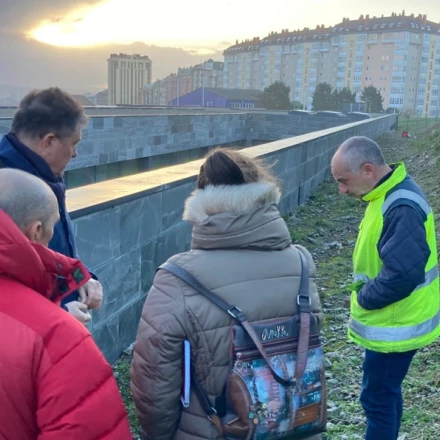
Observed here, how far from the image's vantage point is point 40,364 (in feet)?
4.50

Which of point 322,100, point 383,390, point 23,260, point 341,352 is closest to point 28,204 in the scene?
point 23,260

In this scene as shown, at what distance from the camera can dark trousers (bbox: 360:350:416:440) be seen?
9.23ft

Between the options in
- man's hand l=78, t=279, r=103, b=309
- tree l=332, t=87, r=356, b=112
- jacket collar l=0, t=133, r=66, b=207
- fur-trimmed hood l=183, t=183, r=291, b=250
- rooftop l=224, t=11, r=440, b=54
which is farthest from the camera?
rooftop l=224, t=11, r=440, b=54

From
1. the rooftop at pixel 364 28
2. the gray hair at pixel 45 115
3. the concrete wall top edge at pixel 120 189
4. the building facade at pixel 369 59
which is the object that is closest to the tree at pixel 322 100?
the building facade at pixel 369 59

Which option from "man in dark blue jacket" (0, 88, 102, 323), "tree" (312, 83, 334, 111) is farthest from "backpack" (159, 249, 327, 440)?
"tree" (312, 83, 334, 111)

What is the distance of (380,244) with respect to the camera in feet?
8.89

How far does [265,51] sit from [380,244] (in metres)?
120

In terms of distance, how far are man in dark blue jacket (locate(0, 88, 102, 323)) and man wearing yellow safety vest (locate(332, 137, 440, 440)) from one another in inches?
51.1

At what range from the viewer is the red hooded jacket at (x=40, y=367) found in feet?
4.47

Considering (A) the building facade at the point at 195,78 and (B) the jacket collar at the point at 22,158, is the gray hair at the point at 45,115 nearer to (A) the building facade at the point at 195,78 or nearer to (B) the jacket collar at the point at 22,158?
(B) the jacket collar at the point at 22,158

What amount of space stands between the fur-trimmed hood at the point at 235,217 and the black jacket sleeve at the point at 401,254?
829 mm

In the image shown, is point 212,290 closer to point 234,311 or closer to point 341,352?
point 234,311

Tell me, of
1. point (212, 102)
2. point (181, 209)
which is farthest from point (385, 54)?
point (181, 209)

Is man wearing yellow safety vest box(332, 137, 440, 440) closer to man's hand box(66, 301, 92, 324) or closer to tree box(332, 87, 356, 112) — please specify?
man's hand box(66, 301, 92, 324)
